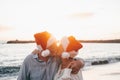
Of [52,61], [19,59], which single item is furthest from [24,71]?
[19,59]

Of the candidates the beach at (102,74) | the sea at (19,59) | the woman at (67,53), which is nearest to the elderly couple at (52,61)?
the woman at (67,53)

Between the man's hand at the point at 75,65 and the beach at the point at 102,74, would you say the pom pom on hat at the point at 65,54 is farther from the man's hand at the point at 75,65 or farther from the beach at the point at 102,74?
the beach at the point at 102,74

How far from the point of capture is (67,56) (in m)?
4.20

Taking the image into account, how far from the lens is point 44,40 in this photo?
4344 mm

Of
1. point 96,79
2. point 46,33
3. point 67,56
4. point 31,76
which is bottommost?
point 96,79

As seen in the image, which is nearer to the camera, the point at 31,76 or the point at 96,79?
the point at 31,76

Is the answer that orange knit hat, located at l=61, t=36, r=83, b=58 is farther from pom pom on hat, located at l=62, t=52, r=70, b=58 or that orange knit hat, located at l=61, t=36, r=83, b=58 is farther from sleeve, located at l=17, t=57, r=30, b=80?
sleeve, located at l=17, t=57, r=30, b=80

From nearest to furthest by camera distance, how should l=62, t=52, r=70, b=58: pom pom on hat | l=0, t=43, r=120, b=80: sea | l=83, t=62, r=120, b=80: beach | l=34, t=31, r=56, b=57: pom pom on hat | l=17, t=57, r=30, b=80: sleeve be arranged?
1. l=62, t=52, r=70, b=58: pom pom on hat
2. l=34, t=31, r=56, b=57: pom pom on hat
3. l=17, t=57, r=30, b=80: sleeve
4. l=83, t=62, r=120, b=80: beach
5. l=0, t=43, r=120, b=80: sea

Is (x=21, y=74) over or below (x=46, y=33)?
below

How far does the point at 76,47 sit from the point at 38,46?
482 millimetres

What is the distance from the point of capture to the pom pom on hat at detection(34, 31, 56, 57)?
4285 millimetres

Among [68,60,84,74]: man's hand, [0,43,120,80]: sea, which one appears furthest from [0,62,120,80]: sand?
[68,60,84,74]: man's hand

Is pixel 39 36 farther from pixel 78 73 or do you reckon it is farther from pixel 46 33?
pixel 78 73

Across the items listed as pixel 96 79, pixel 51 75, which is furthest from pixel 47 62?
pixel 96 79
